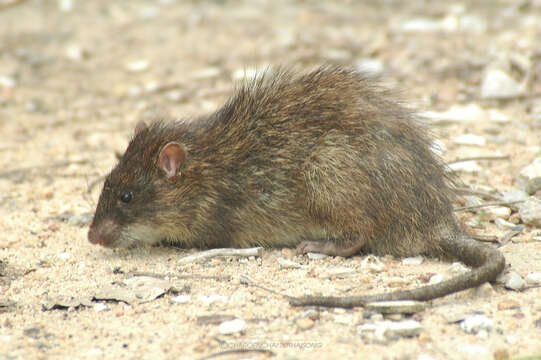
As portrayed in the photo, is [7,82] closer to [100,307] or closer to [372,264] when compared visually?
[100,307]

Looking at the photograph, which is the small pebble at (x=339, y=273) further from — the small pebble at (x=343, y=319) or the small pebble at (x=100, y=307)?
the small pebble at (x=100, y=307)

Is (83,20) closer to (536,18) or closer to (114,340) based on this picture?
(536,18)

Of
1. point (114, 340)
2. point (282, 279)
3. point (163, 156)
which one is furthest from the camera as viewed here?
point (163, 156)

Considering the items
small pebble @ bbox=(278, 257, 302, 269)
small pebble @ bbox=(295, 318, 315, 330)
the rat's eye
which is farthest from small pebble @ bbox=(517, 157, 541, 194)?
the rat's eye

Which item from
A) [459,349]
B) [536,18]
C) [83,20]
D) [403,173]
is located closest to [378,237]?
[403,173]

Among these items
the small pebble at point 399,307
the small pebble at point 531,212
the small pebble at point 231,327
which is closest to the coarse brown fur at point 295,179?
the small pebble at point 531,212
